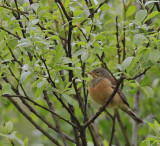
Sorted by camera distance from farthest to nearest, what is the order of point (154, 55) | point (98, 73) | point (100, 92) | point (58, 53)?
point (98, 73) → point (100, 92) → point (58, 53) → point (154, 55)

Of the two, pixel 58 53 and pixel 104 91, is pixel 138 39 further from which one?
pixel 104 91

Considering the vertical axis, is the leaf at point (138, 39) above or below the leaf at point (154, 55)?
above

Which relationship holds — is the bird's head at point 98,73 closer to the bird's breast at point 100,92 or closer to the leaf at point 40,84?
the bird's breast at point 100,92

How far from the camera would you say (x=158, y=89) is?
21.2 ft

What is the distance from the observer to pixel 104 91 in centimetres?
539

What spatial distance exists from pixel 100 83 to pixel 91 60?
1200mm

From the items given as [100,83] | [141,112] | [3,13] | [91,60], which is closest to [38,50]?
[3,13]

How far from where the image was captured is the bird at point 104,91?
532cm

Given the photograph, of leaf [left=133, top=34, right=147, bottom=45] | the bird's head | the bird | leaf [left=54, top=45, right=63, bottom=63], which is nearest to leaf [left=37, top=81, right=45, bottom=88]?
leaf [left=54, top=45, right=63, bottom=63]

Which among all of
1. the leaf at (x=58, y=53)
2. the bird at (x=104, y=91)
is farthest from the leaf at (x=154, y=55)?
the bird at (x=104, y=91)

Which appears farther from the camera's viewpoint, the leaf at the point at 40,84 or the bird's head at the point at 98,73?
the bird's head at the point at 98,73

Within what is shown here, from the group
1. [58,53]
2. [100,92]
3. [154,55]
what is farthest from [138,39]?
[100,92]

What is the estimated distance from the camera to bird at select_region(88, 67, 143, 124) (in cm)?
532

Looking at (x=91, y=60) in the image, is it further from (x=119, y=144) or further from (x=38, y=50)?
(x=119, y=144)
